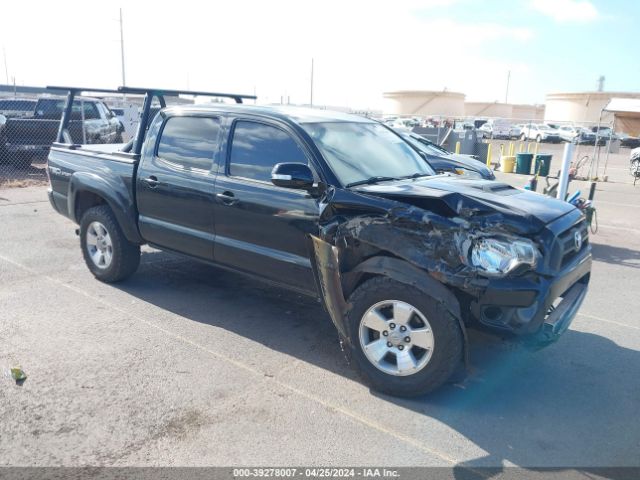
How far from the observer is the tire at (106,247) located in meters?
5.58

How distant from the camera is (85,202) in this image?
6012 millimetres

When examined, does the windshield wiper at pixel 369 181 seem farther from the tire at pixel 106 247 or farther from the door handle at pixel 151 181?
the tire at pixel 106 247

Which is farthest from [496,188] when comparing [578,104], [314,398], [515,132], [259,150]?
[578,104]

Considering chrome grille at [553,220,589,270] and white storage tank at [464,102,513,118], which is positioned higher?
white storage tank at [464,102,513,118]

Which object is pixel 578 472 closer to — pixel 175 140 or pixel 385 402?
pixel 385 402

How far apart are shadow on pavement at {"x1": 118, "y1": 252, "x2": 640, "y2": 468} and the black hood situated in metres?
1.10

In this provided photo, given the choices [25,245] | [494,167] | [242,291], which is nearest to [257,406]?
[242,291]

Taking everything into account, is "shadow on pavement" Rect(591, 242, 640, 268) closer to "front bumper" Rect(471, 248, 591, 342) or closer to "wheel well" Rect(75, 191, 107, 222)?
"front bumper" Rect(471, 248, 591, 342)

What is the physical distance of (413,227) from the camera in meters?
3.50

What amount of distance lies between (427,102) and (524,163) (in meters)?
69.4

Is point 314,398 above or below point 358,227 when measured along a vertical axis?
below

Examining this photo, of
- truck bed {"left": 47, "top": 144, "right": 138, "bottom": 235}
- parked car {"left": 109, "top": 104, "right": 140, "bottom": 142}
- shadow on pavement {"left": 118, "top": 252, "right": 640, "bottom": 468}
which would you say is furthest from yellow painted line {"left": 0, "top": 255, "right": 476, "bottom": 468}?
parked car {"left": 109, "top": 104, "right": 140, "bottom": 142}

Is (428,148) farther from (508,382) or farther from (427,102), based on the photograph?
(427,102)

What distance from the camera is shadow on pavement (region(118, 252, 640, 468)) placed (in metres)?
3.22
